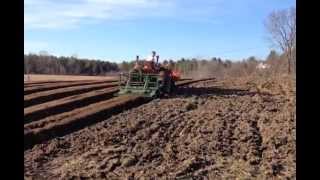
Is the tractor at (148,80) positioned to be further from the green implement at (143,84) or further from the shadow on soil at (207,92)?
the shadow on soil at (207,92)

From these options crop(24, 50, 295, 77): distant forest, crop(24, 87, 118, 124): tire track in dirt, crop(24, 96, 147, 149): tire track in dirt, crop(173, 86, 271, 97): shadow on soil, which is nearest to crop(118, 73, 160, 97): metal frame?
crop(24, 96, 147, 149): tire track in dirt

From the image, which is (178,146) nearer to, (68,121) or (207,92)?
(68,121)

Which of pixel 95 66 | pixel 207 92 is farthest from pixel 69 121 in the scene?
pixel 95 66

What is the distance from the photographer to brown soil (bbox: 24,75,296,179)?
835 centimetres

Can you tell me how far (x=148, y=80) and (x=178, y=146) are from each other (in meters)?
8.10

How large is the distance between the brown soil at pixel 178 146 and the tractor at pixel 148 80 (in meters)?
2.45

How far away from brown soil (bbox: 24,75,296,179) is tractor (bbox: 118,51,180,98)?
8.05 feet

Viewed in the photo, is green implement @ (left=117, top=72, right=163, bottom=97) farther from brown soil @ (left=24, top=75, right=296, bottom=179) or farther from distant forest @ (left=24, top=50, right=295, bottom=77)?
distant forest @ (left=24, top=50, right=295, bottom=77)

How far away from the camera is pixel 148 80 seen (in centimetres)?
1820

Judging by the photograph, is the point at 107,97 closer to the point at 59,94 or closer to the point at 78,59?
the point at 59,94

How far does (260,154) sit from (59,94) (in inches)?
539

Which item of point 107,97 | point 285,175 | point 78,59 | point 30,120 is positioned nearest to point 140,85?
point 107,97

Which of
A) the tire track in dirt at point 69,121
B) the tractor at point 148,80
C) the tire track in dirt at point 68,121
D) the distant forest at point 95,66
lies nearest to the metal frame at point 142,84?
the tractor at point 148,80
